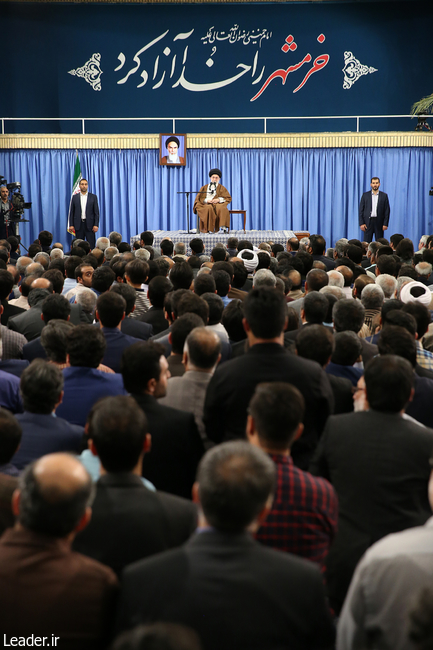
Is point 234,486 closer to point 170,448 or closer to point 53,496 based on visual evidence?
point 53,496

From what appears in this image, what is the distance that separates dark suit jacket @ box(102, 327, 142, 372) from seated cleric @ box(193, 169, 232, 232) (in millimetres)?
7525

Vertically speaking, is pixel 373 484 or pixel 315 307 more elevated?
pixel 315 307

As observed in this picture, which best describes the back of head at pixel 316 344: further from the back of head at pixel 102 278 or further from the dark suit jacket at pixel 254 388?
the back of head at pixel 102 278

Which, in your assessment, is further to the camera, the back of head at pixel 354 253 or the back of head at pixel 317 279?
the back of head at pixel 354 253

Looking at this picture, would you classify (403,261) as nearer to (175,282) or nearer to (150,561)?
(175,282)

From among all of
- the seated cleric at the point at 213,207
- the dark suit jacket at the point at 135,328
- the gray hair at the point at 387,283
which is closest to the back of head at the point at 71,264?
the dark suit jacket at the point at 135,328

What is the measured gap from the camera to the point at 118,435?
1.67 m

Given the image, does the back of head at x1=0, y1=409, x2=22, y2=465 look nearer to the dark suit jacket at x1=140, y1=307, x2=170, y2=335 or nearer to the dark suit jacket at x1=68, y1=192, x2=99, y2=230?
the dark suit jacket at x1=140, y1=307, x2=170, y2=335

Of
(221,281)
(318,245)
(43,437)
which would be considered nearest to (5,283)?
(221,281)

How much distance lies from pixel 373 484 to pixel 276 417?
44cm

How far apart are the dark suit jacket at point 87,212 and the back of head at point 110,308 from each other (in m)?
8.28

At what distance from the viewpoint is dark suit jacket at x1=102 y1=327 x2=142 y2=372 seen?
11.2ft

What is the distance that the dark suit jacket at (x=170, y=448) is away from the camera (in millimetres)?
2207

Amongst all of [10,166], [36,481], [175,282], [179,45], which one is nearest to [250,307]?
[36,481]
